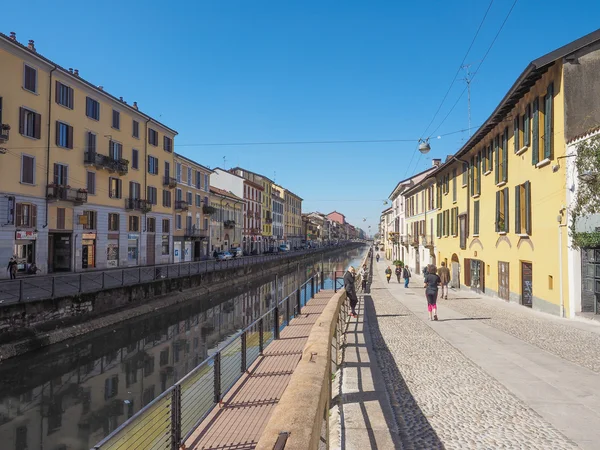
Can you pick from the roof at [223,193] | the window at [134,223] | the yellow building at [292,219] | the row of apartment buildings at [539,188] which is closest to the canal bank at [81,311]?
the window at [134,223]

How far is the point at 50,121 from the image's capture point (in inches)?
1042

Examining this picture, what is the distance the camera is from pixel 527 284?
16.1 metres

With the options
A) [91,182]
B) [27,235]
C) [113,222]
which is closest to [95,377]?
[27,235]

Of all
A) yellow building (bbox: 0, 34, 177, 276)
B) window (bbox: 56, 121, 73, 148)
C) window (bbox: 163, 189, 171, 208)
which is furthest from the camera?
window (bbox: 163, 189, 171, 208)

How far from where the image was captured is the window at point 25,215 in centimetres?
2395

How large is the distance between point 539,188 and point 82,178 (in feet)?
88.8

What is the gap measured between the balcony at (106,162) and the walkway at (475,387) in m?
25.2

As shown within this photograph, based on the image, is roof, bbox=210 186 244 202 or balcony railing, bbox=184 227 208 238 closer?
balcony railing, bbox=184 227 208 238

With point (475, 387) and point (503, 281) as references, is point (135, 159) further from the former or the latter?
point (475, 387)

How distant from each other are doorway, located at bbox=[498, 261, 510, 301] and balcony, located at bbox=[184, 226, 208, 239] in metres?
33.7

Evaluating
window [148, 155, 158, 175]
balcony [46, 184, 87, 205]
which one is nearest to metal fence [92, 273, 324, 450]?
balcony [46, 184, 87, 205]

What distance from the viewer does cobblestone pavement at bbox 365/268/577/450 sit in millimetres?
4324

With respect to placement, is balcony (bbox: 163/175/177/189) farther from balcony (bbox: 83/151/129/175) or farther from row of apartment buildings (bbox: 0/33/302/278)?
balcony (bbox: 83/151/129/175)

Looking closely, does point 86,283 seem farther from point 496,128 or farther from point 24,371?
point 496,128
